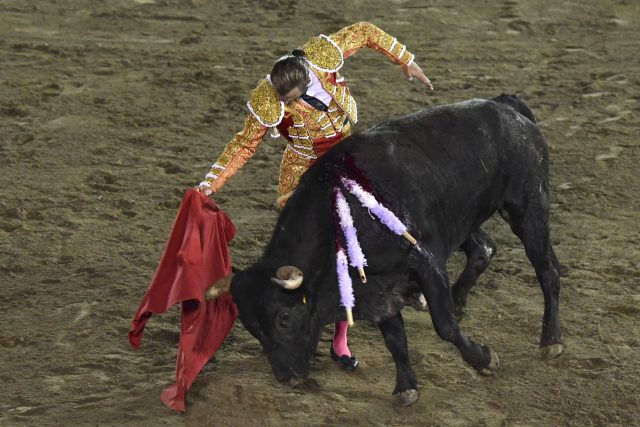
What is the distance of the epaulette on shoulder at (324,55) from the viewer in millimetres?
→ 5578

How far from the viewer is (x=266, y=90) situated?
17.9ft

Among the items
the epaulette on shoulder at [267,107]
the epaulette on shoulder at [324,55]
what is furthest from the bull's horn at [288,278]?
the epaulette on shoulder at [324,55]

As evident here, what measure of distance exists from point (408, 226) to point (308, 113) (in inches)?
30.7

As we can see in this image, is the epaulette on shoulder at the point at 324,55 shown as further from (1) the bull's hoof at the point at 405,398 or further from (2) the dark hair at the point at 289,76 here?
(1) the bull's hoof at the point at 405,398

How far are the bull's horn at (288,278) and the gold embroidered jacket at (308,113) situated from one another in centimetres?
73

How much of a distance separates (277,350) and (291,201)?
68 cm

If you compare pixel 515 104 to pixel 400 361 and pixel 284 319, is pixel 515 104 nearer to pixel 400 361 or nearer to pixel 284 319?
pixel 400 361

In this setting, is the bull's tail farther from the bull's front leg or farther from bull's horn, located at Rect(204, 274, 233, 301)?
bull's horn, located at Rect(204, 274, 233, 301)

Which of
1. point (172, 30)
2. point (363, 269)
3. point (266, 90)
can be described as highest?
point (266, 90)

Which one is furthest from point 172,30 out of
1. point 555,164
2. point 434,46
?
point 555,164

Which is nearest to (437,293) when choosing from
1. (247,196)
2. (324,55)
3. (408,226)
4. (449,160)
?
(408,226)

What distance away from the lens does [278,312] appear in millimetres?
5102

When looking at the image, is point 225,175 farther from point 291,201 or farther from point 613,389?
point 613,389

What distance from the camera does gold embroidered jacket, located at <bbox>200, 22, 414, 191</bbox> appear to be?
5.47 m
